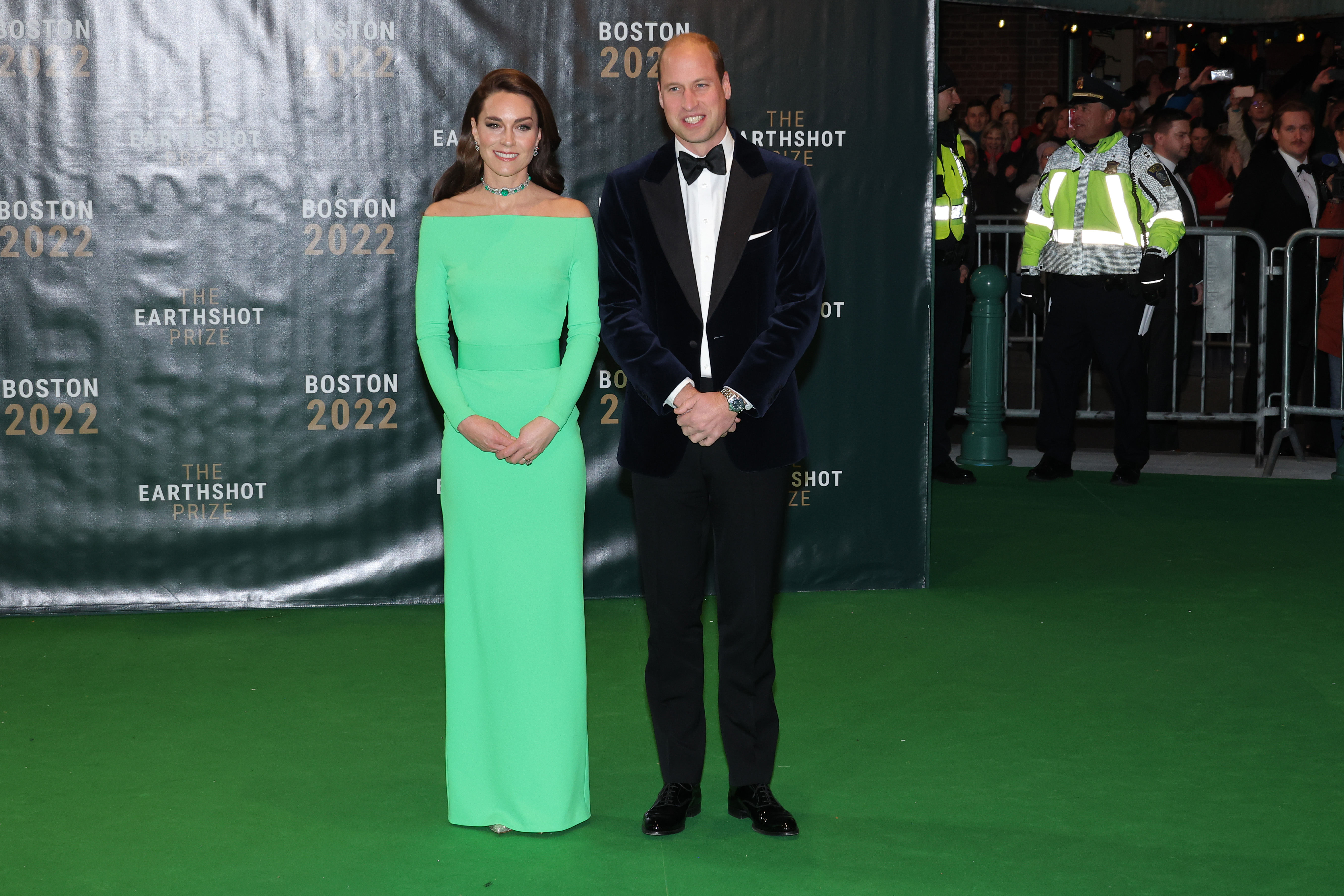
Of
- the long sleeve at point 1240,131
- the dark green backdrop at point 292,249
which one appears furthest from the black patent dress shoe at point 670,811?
the long sleeve at point 1240,131

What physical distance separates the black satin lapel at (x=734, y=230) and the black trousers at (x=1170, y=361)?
270 inches

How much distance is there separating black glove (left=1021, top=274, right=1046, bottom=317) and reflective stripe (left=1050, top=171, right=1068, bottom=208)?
0.52 metres

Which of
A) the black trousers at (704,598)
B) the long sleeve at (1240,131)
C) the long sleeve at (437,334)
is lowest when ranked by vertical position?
the black trousers at (704,598)

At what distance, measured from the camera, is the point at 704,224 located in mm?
4062

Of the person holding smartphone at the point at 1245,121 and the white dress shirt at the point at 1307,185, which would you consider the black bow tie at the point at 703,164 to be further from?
the person holding smartphone at the point at 1245,121

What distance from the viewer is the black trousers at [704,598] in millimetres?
4086

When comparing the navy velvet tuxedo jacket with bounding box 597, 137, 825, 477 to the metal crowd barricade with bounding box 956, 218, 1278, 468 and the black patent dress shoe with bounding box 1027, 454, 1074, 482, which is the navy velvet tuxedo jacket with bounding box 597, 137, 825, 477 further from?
the metal crowd barricade with bounding box 956, 218, 1278, 468

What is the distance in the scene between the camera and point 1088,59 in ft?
79.6

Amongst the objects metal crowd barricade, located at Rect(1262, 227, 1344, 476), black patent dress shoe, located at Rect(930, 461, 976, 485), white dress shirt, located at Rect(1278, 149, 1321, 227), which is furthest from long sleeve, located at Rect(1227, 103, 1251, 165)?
black patent dress shoe, located at Rect(930, 461, 976, 485)

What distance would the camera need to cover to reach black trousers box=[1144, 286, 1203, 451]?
10.7 meters

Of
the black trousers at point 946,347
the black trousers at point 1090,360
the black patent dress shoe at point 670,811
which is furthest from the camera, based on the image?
the black trousers at point 946,347

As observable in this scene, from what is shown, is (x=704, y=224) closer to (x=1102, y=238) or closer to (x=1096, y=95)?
(x=1102, y=238)

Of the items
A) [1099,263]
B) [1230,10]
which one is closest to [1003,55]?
[1230,10]

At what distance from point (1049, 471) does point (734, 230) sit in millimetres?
5984
